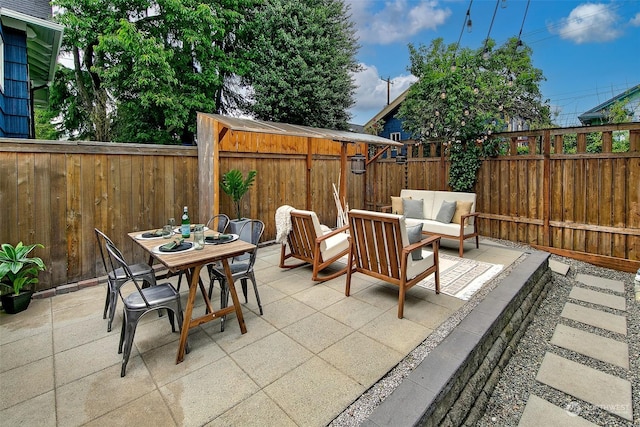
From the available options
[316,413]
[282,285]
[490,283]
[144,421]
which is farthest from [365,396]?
[490,283]

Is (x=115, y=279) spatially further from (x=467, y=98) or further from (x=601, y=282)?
(x=467, y=98)

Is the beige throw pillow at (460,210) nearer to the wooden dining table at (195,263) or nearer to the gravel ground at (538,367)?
the gravel ground at (538,367)

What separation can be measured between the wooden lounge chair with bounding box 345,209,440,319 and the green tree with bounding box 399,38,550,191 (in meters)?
3.55

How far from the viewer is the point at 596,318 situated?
3.39 metres

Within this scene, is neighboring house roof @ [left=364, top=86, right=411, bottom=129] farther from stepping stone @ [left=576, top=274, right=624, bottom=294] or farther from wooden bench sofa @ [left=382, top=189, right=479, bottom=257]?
stepping stone @ [left=576, top=274, right=624, bottom=294]

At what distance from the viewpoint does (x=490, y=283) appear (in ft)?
12.3

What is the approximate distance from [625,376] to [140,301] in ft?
12.4

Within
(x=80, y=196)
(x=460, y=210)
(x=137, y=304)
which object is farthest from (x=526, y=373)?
(x=80, y=196)

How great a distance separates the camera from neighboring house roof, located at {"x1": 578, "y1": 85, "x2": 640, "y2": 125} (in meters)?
9.01

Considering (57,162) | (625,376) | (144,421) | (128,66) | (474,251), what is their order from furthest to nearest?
(128,66)
(474,251)
(57,162)
(625,376)
(144,421)

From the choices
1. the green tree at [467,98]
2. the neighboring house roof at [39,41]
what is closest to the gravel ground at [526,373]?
the green tree at [467,98]

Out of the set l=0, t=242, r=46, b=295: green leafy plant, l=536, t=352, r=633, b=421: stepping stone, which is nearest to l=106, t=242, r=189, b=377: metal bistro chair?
l=0, t=242, r=46, b=295: green leafy plant

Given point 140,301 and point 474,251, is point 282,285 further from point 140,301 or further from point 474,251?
point 474,251

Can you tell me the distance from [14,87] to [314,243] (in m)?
5.75
